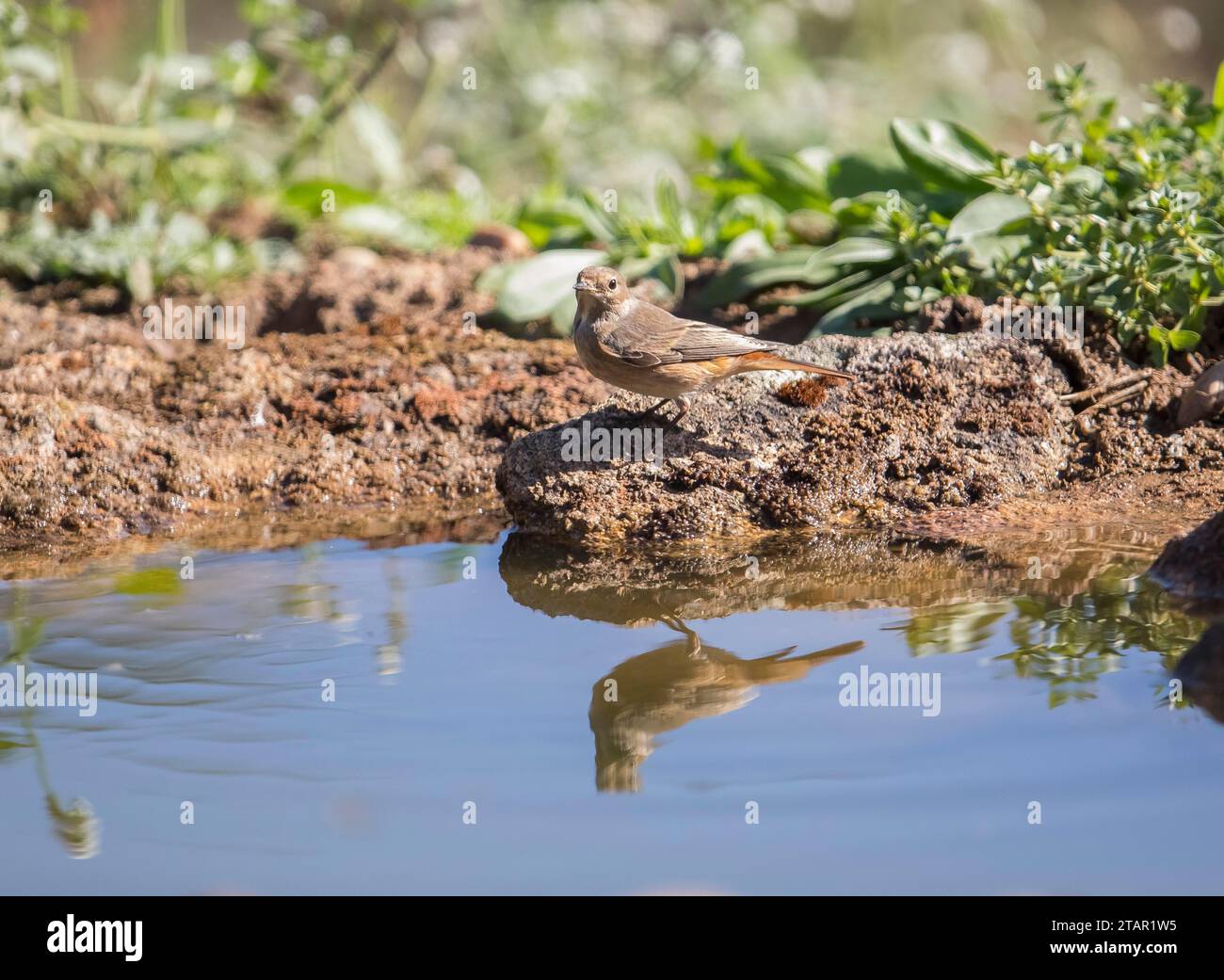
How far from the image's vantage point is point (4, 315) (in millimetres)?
6008

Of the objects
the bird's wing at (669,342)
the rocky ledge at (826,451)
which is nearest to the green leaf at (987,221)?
the rocky ledge at (826,451)

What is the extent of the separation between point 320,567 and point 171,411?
1.45 metres

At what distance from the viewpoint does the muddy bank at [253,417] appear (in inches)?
178

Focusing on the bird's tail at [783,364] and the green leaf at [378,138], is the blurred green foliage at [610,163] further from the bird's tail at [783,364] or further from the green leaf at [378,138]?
the bird's tail at [783,364]

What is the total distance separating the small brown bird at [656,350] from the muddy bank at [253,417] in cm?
54

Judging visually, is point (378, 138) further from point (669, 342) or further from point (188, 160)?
point (669, 342)

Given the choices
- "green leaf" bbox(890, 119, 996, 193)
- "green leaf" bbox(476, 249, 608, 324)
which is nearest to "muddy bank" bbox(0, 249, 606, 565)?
"green leaf" bbox(476, 249, 608, 324)

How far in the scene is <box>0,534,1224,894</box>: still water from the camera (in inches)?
89.4

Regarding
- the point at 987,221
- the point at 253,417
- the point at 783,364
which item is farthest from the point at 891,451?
the point at 253,417

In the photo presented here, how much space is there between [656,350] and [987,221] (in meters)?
1.59

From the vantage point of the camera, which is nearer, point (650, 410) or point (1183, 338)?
point (650, 410)

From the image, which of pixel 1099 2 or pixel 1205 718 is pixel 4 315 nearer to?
pixel 1205 718

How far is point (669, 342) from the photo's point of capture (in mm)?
4234
